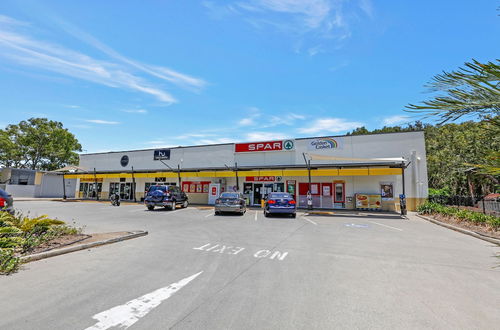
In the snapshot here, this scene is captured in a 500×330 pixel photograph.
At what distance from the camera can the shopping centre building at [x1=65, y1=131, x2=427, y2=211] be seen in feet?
68.0

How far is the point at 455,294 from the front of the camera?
4.27 m

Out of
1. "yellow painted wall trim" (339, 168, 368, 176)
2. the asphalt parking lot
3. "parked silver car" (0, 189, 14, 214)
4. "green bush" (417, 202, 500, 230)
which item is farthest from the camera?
"yellow painted wall trim" (339, 168, 368, 176)

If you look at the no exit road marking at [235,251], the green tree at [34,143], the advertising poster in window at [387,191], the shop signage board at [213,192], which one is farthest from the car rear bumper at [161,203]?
the green tree at [34,143]

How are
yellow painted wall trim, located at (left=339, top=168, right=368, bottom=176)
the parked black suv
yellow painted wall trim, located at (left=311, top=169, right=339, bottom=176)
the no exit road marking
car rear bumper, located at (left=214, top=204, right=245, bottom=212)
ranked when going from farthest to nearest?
yellow painted wall trim, located at (left=311, top=169, right=339, bottom=176)
yellow painted wall trim, located at (left=339, top=168, right=368, bottom=176)
the parked black suv
car rear bumper, located at (left=214, top=204, right=245, bottom=212)
the no exit road marking

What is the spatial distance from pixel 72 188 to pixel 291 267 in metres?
45.7

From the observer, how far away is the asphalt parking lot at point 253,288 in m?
3.30

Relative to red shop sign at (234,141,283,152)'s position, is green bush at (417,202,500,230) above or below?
below

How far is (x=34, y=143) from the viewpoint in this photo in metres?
45.8

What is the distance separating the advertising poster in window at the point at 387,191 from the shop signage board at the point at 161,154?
76.1 feet

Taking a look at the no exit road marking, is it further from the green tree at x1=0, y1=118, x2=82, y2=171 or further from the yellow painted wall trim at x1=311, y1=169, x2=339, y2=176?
the green tree at x1=0, y1=118, x2=82, y2=171

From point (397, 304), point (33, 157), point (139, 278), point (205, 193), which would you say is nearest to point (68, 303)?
point (139, 278)

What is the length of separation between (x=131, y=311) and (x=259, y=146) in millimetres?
22848

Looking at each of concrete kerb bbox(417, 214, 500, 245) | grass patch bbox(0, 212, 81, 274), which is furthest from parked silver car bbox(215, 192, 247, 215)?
concrete kerb bbox(417, 214, 500, 245)

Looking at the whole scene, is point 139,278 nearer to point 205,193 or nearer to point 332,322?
point 332,322
